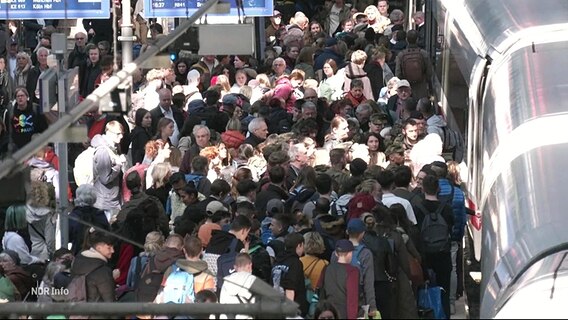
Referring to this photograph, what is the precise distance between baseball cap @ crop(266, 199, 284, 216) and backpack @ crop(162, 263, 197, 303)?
108 inches

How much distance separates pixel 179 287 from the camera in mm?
14484

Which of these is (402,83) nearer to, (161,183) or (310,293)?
(161,183)

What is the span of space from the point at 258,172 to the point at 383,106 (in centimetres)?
442

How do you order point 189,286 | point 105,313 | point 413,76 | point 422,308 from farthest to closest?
point 413,76
point 422,308
point 189,286
point 105,313

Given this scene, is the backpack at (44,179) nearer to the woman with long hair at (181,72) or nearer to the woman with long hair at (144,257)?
the woman with long hair at (144,257)

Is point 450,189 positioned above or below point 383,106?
below

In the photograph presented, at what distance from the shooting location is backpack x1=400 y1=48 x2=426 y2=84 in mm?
25109

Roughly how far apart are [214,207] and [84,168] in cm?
392

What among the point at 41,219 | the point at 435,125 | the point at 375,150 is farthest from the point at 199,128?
the point at 41,219

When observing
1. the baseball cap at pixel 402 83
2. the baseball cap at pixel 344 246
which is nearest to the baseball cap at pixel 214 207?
the baseball cap at pixel 344 246

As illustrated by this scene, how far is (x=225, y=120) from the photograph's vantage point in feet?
74.6

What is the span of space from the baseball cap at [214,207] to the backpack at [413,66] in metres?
8.45

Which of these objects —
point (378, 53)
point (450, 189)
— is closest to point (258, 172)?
point (450, 189)

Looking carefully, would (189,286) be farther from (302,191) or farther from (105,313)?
(105,313)
